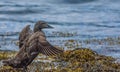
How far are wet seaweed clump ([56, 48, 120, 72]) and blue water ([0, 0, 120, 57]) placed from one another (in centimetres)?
433

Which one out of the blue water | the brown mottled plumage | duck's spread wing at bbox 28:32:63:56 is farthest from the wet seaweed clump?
the blue water

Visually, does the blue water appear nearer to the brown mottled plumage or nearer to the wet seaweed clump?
the wet seaweed clump

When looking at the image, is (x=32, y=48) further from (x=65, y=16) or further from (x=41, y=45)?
(x=65, y=16)

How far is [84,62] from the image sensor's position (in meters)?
15.3

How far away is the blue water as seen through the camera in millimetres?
26603

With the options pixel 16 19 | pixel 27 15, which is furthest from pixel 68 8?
pixel 16 19

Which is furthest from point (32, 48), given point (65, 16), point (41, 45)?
point (65, 16)

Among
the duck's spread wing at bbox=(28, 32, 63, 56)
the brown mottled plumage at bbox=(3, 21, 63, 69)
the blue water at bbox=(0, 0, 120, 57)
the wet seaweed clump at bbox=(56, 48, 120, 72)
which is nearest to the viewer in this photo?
the duck's spread wing at bbox=(28, 32, 63, 56)

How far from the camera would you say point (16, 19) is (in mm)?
34875

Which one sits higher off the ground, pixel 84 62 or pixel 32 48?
pixel 32 48

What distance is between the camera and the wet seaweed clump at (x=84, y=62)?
14.4 metres

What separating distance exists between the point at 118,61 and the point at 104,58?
590 millimetres

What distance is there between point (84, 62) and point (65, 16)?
2248 cm

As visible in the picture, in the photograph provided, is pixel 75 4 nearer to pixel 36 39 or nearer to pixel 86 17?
pixel 86 17
